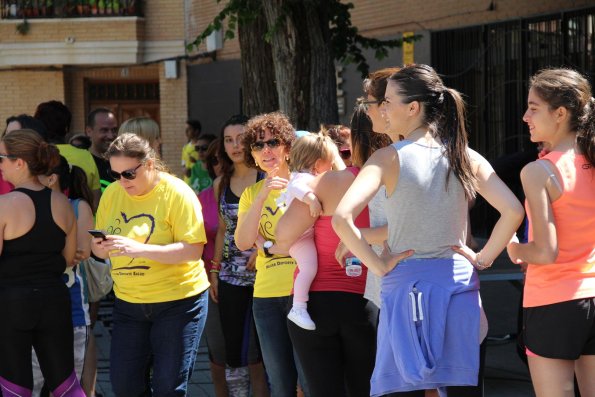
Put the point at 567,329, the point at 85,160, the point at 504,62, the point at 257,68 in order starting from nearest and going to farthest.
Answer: the point at 567,329
the point at 85,160
the point at 257,68
the point at 504,62

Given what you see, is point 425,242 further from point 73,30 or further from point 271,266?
point 73,30

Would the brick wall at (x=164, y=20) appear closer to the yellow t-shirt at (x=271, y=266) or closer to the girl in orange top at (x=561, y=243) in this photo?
the yellow t-shirt at (x=271, y=266)

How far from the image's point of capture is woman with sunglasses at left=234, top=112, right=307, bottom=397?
537cm

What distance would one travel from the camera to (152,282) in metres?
5.51

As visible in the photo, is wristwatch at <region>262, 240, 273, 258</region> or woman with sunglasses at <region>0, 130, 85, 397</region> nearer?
wristwatch at <region>262, 240, 273, 258</region>

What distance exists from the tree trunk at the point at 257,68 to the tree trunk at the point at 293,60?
829 mm

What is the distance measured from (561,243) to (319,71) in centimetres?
453

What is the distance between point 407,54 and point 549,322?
38.0ft

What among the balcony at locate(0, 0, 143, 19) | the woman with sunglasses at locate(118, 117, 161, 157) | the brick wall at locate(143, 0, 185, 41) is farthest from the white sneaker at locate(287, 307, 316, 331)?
the balcony at locate(0, 0, 143, 19)

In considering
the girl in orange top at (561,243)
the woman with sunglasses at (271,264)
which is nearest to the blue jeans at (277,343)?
the woman with sunglasses at (271,264)

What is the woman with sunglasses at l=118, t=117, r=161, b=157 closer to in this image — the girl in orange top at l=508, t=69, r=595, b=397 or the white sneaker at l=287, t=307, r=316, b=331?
the white sneaker at l=287, t=307, r=316, b=331

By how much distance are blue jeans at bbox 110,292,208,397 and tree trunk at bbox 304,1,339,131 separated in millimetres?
3307

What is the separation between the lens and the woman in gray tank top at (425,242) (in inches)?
152

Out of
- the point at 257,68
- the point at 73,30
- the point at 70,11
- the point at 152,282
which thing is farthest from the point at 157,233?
the point at 73,30
